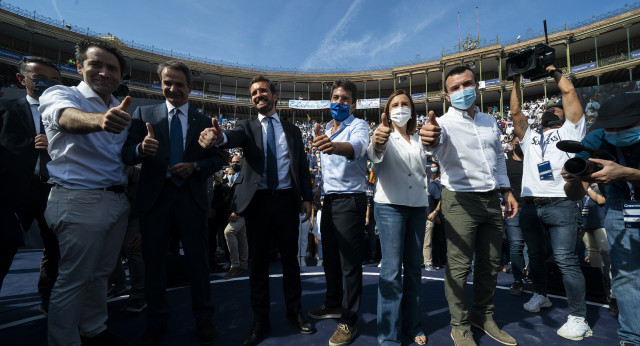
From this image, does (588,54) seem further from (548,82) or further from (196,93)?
(196,93)

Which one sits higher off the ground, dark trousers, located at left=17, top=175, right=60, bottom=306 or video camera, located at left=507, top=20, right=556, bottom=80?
video camera, located at left=507, top=20, right=556, bottom=80

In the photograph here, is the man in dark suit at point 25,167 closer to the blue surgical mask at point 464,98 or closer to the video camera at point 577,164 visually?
the blue surgical mask at point 464,98

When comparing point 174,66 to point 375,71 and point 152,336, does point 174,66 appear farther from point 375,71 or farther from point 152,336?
point 375,71

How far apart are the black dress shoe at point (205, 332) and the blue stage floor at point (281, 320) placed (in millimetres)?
99

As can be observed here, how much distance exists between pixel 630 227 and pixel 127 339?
3.90 m

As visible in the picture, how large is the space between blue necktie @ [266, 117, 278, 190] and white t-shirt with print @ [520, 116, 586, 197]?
2.74m

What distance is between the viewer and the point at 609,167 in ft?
5.65

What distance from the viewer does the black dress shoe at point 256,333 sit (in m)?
2.25

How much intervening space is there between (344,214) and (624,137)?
212cm

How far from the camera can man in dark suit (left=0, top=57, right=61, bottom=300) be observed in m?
2.03

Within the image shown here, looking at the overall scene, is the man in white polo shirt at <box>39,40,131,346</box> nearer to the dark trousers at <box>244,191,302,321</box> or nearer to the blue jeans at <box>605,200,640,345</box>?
the dark trousers at <box>244,191,302,321</box>

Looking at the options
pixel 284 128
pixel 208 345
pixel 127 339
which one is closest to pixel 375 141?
pixel 284 128

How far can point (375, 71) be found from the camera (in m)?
30.7

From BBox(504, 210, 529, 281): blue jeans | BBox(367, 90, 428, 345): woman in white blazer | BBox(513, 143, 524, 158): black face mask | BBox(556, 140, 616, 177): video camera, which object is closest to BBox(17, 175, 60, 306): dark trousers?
BBox(367, 90, 428, 345): woman in white blazer
